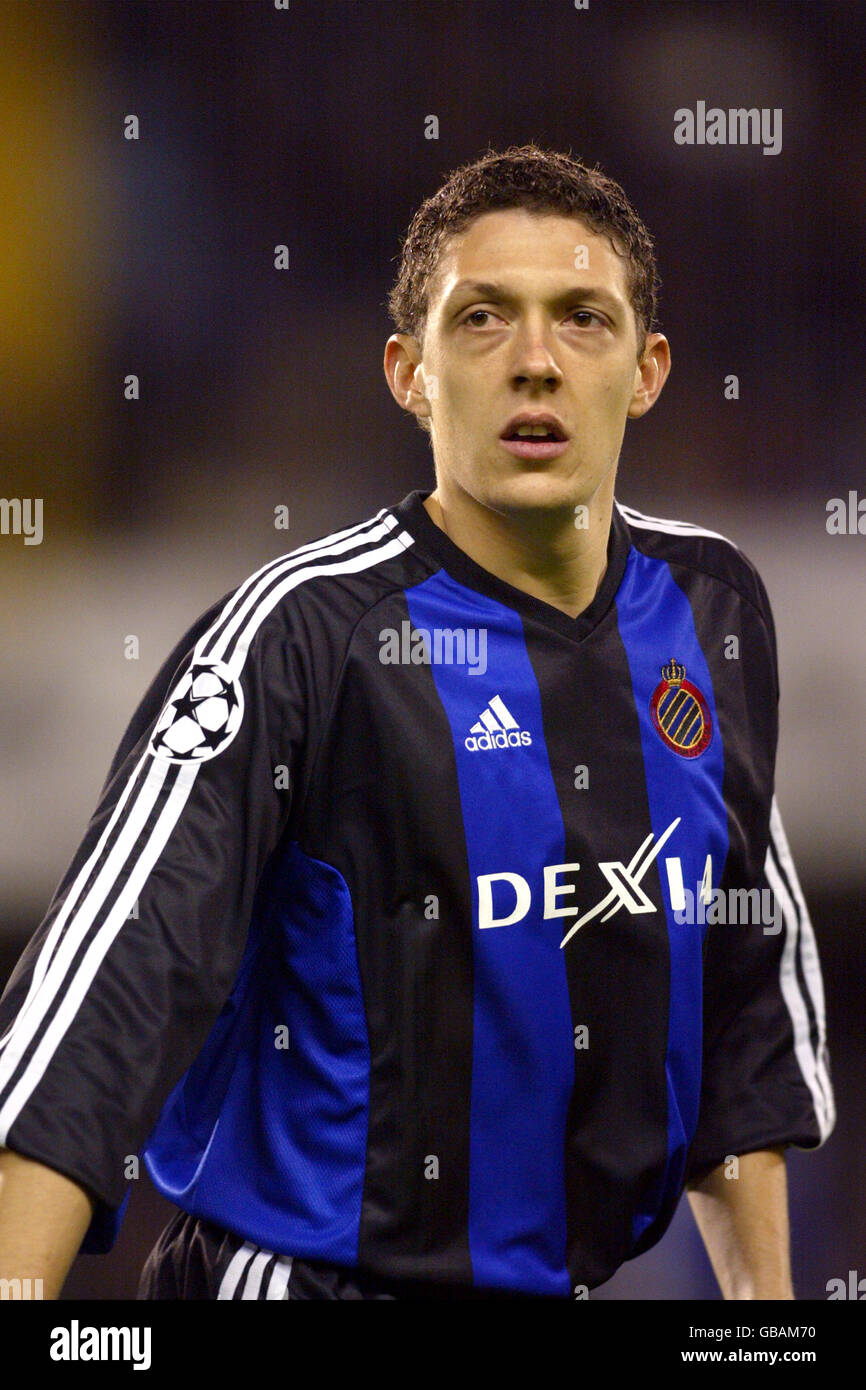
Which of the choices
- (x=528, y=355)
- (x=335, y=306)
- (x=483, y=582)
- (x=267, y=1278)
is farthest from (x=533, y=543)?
(x=335, y=306)

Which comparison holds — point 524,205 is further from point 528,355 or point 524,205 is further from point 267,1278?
point 267,1278

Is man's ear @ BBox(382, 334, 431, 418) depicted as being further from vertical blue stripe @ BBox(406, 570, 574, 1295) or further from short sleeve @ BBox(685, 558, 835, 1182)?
short sleeve @ BBox(685, 558, 835, 1182)

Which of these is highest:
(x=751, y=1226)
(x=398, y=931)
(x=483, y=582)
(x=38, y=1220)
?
(x=483, y=582)

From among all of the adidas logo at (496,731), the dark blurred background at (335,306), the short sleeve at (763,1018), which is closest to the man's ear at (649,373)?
the short sleeve at (763,1018)

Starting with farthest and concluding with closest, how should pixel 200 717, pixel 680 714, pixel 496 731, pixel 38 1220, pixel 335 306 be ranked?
pixel 335 306 → pixel 680 714 → pixel 496 731 → pixel 200 717 → pixel 38 1220

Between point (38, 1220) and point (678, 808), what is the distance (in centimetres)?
66

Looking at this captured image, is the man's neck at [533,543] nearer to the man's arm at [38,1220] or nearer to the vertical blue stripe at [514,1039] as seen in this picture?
the vertical blue stripe at [514,1039]

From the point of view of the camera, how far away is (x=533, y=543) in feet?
4.39

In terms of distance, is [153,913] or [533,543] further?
[533,543]

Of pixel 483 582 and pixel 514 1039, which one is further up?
pixel 483 582

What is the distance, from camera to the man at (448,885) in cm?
111

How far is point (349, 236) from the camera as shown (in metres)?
2.61

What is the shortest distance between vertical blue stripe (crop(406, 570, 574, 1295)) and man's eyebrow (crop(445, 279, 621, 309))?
0.31 m
